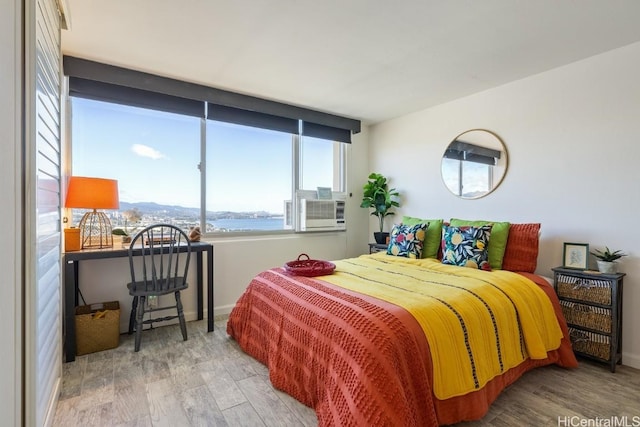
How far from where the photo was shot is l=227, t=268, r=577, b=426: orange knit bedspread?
50.9 inches

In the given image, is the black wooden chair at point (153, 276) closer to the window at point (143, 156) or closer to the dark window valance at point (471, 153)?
the window at point (143, 156)

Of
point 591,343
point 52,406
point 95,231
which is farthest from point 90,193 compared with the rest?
point 591,343

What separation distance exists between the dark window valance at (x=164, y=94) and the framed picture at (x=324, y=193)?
0.83 metres

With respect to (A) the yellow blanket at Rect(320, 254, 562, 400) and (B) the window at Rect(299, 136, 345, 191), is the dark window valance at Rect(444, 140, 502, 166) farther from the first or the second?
(B) the window at Rect(299, 136, 345, 191)

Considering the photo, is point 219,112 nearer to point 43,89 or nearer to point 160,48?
point 160,48

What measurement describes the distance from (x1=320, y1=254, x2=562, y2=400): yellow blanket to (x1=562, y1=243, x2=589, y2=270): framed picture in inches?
18.5

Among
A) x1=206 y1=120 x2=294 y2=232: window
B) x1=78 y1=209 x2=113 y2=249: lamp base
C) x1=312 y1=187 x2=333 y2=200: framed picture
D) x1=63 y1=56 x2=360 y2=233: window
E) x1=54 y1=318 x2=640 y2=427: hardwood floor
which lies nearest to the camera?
x1=54 y1=318 x2=640 y2=427: hardwood floor

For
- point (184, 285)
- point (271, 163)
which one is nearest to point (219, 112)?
Answer: point (271, 163)

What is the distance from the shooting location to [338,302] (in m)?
1.73

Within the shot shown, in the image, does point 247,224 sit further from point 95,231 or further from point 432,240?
point 432,240

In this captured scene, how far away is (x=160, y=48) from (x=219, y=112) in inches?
35.9

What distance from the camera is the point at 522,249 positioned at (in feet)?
8.39

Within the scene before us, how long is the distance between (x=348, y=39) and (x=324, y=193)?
204 centimetres

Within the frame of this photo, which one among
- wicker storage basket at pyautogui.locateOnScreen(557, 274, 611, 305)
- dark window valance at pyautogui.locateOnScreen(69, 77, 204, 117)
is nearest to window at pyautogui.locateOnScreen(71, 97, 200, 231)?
dark window valance at pyautogui.locateOnScreen(69, 77, 204, 117)
